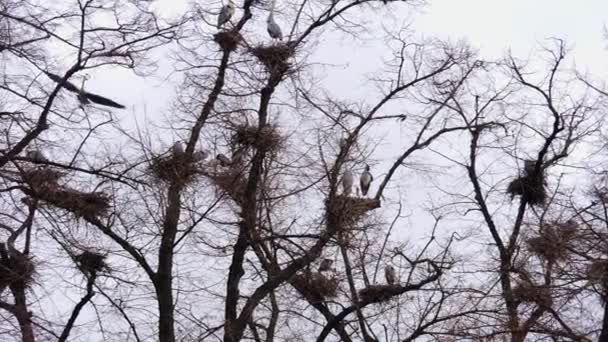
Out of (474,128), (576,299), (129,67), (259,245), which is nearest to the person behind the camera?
(576,299)

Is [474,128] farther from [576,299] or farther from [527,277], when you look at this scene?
A: [576,299]

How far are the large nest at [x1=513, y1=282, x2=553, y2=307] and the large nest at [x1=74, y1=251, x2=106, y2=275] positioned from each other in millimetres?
5480

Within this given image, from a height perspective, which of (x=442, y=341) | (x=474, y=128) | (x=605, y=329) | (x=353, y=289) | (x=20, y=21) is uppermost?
(x=474, y=128)

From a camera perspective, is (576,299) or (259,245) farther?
(259,245)

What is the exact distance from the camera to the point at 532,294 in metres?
11.1

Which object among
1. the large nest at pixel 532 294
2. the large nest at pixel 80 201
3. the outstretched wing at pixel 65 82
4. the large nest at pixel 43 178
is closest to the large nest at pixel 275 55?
the outstretched wing at pixel 65 82

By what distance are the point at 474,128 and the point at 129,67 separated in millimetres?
6443

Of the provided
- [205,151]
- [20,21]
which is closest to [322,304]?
[205,151]

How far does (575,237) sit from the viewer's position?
976 cm

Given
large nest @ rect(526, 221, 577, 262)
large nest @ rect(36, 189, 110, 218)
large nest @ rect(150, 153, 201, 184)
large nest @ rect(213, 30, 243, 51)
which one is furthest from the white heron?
large nest @ rect(526, 221, 577, 262)

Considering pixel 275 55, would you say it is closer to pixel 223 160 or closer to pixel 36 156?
pixel 223 160

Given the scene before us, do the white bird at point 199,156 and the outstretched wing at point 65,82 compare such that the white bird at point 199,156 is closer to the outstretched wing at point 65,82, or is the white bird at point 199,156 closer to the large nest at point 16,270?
the outstretched wing at point 65,82

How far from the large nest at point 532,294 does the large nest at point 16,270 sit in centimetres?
616

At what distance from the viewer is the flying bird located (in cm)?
1060
